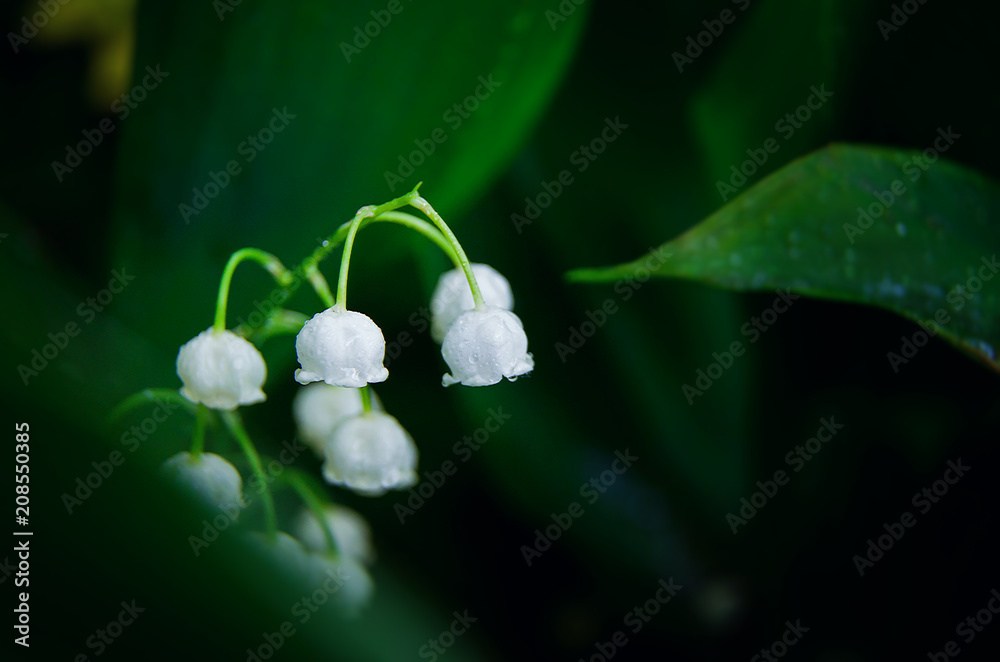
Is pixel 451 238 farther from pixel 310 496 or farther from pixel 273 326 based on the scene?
pixel 310 496

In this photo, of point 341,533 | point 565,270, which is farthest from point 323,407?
point 565,270

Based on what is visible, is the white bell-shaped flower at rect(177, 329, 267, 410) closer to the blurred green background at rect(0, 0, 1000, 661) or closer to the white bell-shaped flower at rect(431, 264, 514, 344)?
the blurred green background at rect(0, 0, 1000, 661)

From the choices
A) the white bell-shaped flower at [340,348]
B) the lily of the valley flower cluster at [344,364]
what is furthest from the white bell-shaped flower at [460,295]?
the white bell-shaped flower at [340,348]

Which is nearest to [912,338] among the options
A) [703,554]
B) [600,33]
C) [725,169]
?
[725,169]

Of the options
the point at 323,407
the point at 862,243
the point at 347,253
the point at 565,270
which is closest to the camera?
the point at 347,253

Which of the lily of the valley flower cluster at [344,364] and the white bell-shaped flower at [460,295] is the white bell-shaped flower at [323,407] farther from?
the white bell-shaped flower at [460,295]

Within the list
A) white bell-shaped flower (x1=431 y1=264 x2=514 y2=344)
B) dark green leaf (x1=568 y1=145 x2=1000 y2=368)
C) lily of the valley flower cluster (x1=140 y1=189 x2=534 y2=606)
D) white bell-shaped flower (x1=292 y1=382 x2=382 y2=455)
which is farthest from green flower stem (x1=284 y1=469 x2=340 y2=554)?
dark green leaf (x1=568 y1=145 x2=1000 y2=368)
